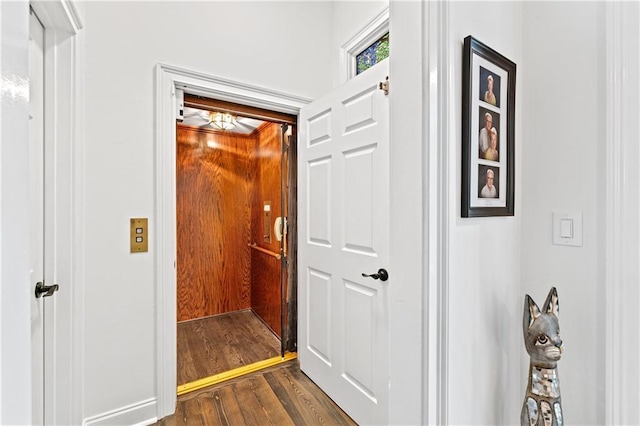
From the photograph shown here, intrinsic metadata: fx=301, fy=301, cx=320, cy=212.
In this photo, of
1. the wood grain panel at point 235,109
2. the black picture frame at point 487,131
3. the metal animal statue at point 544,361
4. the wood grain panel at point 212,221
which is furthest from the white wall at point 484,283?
the wood grain panel at point 212,221

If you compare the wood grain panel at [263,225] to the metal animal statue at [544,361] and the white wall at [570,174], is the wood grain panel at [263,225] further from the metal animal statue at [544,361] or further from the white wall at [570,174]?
the metal animal statue at [544,361]

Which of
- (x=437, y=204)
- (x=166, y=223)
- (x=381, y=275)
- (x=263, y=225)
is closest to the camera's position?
(x=437, y=204)

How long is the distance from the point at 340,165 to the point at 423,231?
3.28 feet

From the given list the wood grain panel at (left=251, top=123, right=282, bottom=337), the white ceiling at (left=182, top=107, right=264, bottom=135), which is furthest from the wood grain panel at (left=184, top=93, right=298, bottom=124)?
the white ceiling at (left=182, top=107, right=264, bottom=135)

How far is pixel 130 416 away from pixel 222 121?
8.45ft

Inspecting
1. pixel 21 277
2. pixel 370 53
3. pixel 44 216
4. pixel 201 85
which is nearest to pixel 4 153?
pixel 21 277

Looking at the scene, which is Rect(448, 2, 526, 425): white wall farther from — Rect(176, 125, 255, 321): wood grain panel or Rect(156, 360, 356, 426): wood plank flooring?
Rect(176, 125, 255, 321): wood grain panel

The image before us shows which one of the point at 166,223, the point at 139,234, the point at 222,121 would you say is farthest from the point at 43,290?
the point at 222,121

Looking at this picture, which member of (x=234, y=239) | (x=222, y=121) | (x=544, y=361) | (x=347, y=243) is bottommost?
(x=544, y=361)

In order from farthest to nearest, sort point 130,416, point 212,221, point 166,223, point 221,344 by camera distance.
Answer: point 212,221, point 221,344, point 166,223, point 130,416

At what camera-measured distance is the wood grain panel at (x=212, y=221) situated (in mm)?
3334

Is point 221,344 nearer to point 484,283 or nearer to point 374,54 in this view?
point 484,283

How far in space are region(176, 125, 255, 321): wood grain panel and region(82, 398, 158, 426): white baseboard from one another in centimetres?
168

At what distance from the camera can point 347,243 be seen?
5.79ft
